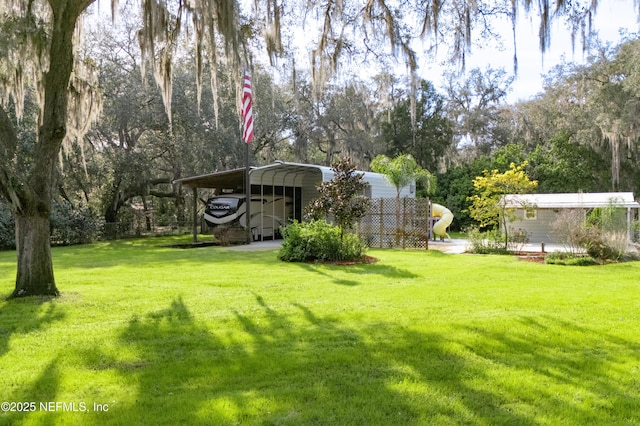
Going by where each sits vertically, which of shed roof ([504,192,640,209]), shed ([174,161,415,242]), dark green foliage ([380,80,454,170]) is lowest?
shed roof ([504,192,640,209])

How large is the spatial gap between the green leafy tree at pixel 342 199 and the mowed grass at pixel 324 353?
3.94 metres

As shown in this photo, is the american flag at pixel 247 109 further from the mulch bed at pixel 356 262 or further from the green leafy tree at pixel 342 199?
the mulch bed at pixel 356 262

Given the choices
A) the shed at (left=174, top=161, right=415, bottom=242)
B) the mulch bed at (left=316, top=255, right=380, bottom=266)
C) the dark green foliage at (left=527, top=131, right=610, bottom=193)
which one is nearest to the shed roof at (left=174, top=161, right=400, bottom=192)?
the shed at (left=174, top=161, right=415, bottom=242)

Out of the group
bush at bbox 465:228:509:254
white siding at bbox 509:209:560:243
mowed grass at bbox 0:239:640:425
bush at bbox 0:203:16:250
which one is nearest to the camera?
mowed grass at bbox 0:239:640:425

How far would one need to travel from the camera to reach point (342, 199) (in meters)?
11.6

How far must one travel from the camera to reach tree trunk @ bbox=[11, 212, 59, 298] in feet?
20.6

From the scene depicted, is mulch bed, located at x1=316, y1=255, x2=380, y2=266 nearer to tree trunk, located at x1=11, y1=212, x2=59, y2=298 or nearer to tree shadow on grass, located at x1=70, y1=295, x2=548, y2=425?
tree shadow on grass, located at x1=70, y1=295, x2=548, y2=425

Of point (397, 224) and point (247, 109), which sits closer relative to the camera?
point (247, 109)

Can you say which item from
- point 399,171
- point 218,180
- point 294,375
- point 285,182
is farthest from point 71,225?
point 294,375

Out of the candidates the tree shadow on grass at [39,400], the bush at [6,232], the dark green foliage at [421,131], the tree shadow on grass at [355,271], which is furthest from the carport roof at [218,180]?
the tree shadow on grass at [39,400]

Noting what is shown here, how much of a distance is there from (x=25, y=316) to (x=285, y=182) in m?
15.5

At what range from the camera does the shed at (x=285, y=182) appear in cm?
1695

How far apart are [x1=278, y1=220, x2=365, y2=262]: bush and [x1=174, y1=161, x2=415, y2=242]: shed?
4.87m

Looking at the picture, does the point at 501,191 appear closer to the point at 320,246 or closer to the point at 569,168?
the point at 320,246
